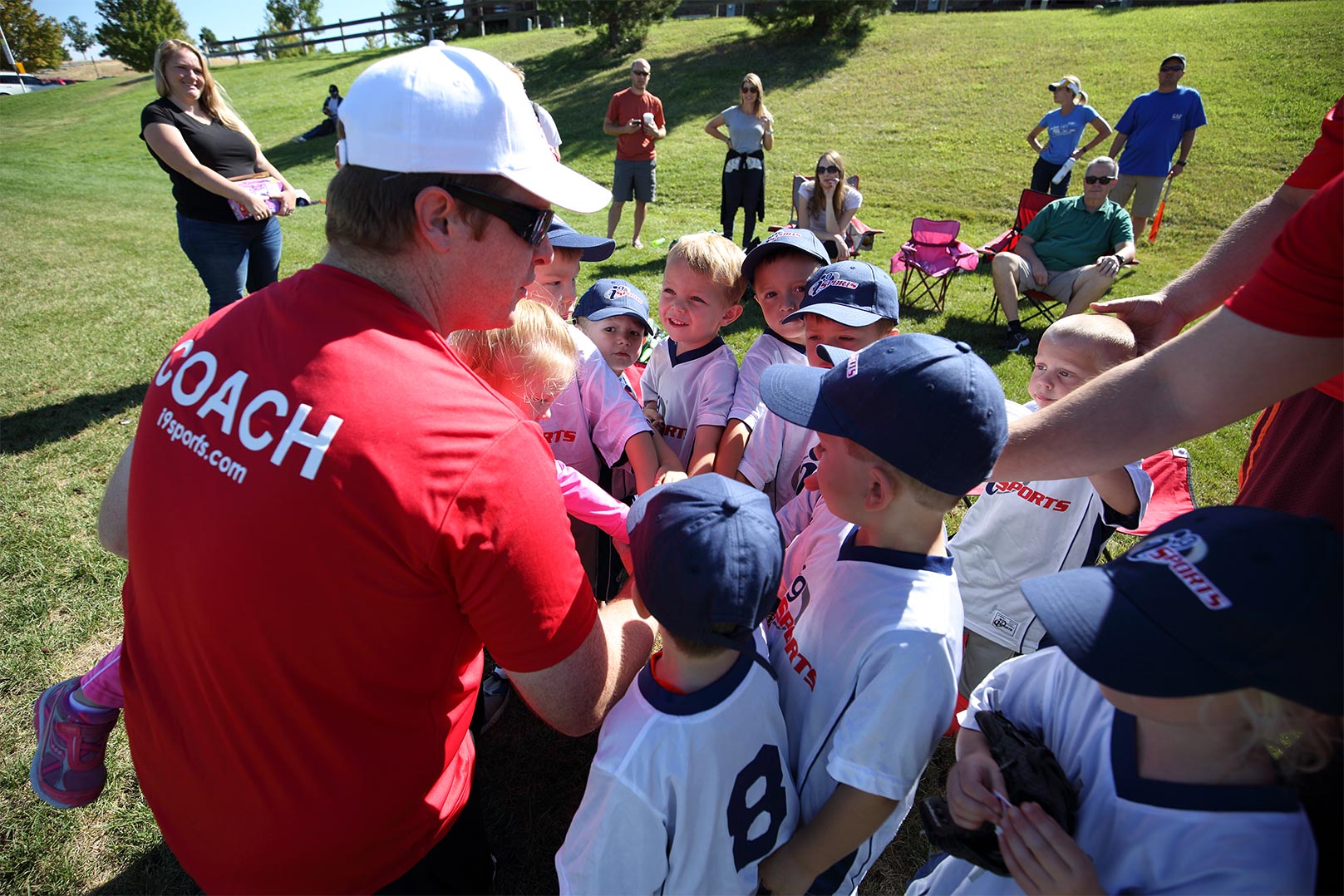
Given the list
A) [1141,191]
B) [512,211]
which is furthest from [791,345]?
[1141,191]

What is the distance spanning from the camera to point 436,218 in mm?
1474

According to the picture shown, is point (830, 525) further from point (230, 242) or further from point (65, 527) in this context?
point (230, 242)

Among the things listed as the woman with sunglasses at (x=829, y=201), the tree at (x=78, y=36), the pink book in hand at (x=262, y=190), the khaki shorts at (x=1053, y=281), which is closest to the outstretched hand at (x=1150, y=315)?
the khaki shorts at (x=1053, y=281)

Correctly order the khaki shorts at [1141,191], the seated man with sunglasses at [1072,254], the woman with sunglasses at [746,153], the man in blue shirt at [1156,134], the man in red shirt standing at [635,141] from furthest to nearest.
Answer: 1. the man in red shirt standing at [635,141]
2. the woman with sunglasses at [746,153]
3. the khaki shorts at [1141,191]
4. the man in blue shirt at [1156,134]
5. the seated man with sunglasses at [1072,254]

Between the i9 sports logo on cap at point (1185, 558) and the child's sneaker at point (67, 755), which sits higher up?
the i9 sports logo on cap at point (1185, 558)

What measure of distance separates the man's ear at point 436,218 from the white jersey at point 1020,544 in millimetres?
2002

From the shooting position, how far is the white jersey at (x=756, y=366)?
286cm

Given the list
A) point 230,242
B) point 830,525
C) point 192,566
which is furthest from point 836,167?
point 192,566

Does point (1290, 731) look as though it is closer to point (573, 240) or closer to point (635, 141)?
point (573, 240)

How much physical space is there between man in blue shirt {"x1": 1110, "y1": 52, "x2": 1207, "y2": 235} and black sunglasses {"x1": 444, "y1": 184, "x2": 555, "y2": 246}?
34.6 ft

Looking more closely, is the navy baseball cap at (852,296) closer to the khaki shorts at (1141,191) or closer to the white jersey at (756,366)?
the white jersey at (756,366)

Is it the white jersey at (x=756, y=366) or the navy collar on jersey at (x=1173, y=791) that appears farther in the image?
the white jersey at (x=756, y=366)

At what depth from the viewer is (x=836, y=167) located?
318 inches

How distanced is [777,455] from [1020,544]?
3.46ft
